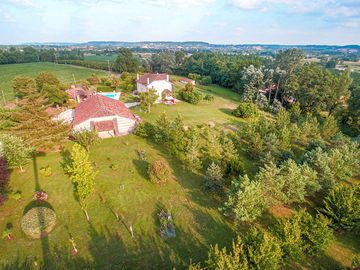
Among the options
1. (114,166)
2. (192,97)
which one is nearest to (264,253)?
(114,166)

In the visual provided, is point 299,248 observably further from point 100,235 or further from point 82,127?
point 82,127

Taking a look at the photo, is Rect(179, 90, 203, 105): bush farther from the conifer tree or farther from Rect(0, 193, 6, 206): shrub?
Rect(0, 193, 6, 206): shrub

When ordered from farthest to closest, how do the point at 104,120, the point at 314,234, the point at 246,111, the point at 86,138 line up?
the point at 246,111 < the point at 104,120 < the point at 86,138 < the point at 314,234

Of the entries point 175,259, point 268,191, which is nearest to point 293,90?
point 268,191

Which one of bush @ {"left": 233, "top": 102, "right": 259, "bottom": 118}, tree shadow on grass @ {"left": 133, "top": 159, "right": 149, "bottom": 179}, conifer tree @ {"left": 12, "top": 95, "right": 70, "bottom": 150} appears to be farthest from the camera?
bush @ {"left": 233, "top": 102, "right": 259, "bottom": 118}

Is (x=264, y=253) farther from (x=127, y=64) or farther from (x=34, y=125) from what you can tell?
(x=127, y=64)

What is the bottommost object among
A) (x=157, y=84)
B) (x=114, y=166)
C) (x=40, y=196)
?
(x=40, y=196)

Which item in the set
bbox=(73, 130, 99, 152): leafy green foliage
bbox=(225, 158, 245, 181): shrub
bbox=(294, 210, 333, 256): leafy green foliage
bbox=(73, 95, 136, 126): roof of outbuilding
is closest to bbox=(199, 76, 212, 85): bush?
bbox=(73, 95, 136, 126): roof of outbuilding
